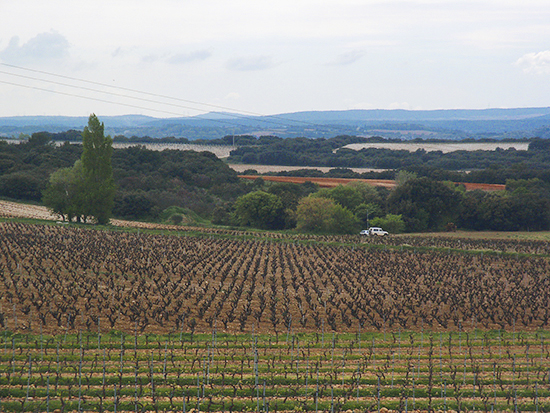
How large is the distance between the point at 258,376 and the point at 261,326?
313 inches

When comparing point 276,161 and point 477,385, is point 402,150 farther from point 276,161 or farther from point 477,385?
point 477,385

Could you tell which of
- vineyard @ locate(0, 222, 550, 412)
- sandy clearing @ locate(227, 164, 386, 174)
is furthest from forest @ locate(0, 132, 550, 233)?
sandy clearing @ locate(227, 164, 386, 174)

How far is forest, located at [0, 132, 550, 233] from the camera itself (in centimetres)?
6600

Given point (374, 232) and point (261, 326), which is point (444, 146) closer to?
point (374, 232)

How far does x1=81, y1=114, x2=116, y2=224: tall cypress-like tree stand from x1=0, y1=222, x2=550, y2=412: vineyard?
805 cm

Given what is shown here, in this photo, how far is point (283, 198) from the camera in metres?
68.9

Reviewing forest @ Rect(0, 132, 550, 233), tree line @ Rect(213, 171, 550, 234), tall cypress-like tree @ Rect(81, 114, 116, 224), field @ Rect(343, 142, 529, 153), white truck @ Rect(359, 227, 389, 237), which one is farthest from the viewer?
field @ Rect(343, 142, 529, 153)

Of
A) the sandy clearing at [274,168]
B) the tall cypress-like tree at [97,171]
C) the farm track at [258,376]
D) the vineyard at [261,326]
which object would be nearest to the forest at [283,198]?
the tall cypress-like tree at [97,171]

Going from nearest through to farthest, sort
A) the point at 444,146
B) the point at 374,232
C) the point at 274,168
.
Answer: the point at 374,232
the point at 274,168
the point at 444,146

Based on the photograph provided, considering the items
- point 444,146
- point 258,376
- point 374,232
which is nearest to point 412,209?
point 374,232

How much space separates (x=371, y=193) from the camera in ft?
245

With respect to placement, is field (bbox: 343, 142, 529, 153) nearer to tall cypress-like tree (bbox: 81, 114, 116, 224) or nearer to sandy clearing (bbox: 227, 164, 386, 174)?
sandy clearing (bbox: 227, 164, 386, 174)

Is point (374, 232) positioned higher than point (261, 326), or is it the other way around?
point (261, 326)

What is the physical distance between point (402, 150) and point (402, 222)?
96.9 meters
